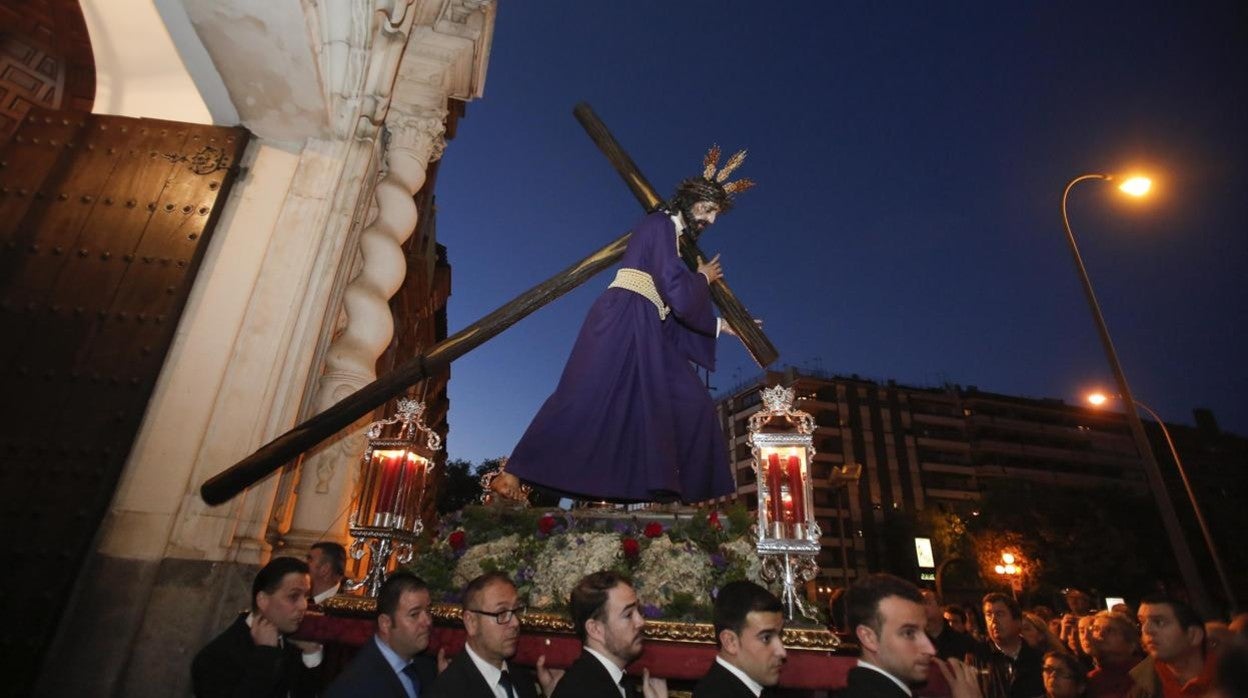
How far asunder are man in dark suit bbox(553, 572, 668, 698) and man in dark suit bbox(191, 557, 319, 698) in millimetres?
1597

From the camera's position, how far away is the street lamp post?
295 inches

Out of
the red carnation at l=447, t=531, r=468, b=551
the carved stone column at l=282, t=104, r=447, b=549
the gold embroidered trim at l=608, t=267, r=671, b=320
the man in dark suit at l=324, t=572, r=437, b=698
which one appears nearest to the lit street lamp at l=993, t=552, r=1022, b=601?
the gold embroidered trim at l=608, t=267, r=671, b=320

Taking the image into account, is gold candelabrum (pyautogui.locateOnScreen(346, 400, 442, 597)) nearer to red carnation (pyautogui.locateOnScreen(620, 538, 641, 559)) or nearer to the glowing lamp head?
red carnation (pyautogui.locateOnScreen(620, 538, 641, 559))

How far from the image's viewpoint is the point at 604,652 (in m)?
2.62

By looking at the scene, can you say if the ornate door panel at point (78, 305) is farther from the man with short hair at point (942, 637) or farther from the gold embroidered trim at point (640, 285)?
the man with short hair at point (942, 637)

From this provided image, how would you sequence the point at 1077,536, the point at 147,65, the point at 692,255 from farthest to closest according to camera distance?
the point at 1077,536 < the point at 147,65 < the point at 692,255

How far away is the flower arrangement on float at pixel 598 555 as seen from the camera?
3.45m

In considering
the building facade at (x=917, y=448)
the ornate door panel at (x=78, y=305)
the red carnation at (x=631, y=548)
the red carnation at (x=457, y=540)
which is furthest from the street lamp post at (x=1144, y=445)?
the building facade at (x=917, y=448)

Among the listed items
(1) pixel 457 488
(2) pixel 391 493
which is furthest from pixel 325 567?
(1) pixel 457 488

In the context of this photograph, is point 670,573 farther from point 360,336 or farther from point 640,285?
point 360,336

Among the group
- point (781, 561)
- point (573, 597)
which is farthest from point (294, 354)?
point (781, 561)

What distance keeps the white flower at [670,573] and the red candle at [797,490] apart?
605 mm

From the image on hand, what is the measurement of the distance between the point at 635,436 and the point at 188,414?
134 inches

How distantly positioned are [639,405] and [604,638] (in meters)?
1.75
